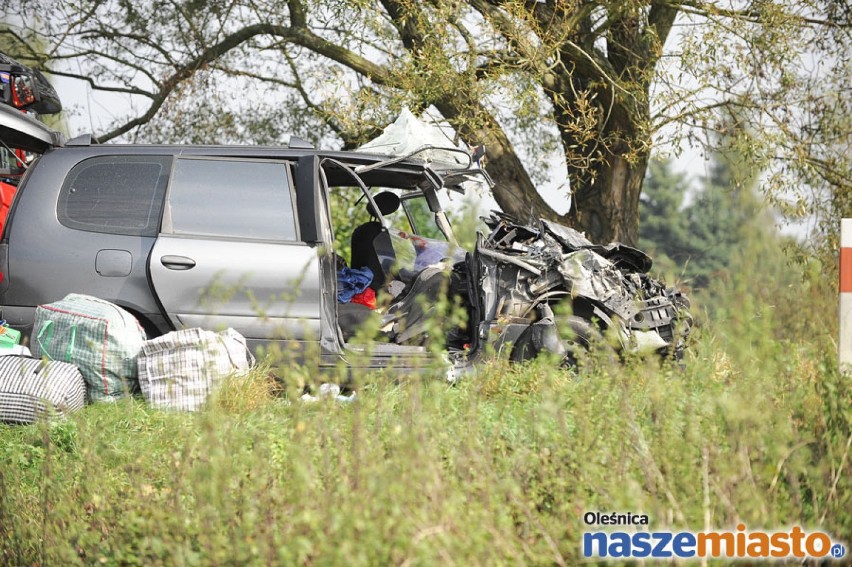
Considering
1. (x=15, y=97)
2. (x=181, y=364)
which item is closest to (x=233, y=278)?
(x=181, y=364)

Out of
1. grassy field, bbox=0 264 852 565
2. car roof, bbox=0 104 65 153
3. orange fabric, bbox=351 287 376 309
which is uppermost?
car roof, bbox=0 104 65 153

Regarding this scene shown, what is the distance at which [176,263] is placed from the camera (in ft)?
20.9

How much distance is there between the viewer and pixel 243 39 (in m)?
13.5

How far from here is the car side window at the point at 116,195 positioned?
6520mm

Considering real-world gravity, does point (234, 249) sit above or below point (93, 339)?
above

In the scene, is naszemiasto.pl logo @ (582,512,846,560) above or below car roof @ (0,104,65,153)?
below

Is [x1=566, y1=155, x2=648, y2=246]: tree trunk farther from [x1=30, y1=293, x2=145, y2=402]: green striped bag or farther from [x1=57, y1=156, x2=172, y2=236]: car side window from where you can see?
[x1=30, y1=293, x2=145, y2=402]: green striped bag

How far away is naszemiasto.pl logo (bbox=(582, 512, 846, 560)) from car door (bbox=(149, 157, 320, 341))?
3.35 meters

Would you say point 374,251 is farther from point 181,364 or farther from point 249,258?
point 181,364

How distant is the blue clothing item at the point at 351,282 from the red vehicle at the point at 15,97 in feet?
7.70

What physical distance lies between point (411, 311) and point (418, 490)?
3.78 meters

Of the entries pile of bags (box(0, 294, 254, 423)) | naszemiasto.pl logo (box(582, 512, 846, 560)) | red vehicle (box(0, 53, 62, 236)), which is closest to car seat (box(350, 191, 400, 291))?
pile of bags (box(0, 294, 254, 423))

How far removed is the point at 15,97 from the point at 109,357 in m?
2.51

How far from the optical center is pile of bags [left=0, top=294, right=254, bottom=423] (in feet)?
19.6
